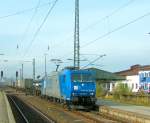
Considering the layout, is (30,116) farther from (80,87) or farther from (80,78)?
(80,78)

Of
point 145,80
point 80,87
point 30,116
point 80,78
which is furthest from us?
point 145,80

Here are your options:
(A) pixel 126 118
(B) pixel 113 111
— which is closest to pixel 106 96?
(B) pixel 113 111

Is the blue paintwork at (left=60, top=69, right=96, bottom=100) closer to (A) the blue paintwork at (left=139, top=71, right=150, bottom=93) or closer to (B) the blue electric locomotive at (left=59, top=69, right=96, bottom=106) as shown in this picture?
(B) the blue electric locomotive at (left=59, top=69, right=96, bottom=106)

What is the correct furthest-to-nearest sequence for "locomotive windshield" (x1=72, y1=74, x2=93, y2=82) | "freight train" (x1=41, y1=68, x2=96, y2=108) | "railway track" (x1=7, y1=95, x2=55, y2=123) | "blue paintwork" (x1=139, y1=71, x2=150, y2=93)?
"blue paintwork" (x1=139, y1=71, x2=150, y2=93) → "locomotive windshield" (x1=72, y1=74, x2=93, y2=82) → "freight train" (x1=41, y1=68, x2=96, y2=108) → "railway track" (x1=7, y1=95, x2=55, y2=123)

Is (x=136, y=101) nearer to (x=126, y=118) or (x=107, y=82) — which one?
(x=126, y=118)

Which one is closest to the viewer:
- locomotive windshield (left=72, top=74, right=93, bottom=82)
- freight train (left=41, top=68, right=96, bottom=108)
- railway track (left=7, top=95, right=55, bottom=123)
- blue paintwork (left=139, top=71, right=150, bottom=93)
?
railway track (left=7, top=95, right=55, bottom=123)

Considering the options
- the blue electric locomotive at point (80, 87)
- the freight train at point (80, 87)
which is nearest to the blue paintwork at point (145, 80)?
the freight train at point (80, 87)

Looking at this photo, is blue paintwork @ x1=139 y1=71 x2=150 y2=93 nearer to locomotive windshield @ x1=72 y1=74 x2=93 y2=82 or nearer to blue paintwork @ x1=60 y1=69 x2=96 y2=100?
blue paintwork @ x1=60 y1=69 x2=96 y2=100

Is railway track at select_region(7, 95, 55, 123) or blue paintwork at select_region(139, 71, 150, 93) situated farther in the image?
blue paintwork at select_region(139, 71, 150, 93)

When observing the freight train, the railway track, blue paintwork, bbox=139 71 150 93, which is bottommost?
the railway track

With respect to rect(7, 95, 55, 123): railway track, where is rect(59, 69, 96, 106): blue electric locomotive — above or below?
above

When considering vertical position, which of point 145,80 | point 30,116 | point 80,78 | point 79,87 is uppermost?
point 145,80

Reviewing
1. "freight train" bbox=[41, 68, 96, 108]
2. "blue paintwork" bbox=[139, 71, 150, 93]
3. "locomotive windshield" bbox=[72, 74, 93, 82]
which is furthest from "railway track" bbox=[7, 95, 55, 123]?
"blue paintwork" bbox=[139, 71, 150, 93]

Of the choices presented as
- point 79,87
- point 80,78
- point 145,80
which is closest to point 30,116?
point 79,87
